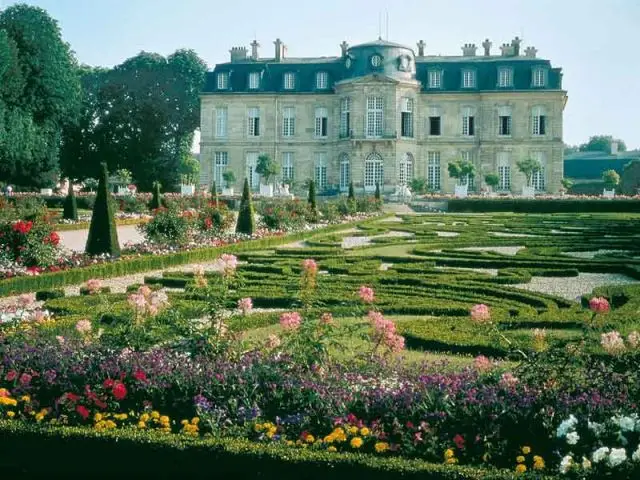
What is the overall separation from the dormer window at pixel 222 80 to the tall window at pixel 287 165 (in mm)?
4743

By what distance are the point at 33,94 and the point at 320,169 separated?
15.0 m

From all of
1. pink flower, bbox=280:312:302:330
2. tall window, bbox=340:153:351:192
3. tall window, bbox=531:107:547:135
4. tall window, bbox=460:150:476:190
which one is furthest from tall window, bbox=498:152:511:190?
pink flower, bbox=280:312:302:330

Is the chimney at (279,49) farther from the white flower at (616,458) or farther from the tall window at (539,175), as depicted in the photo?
the white flower at (616,458)

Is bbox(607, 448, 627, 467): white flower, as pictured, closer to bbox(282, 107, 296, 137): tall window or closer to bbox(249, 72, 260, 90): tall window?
bbox(282, 107, 296, 137): tall window

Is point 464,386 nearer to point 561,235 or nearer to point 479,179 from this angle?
point 561,235

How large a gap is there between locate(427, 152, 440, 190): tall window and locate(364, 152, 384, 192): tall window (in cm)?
328

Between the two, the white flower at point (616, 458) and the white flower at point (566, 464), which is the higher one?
the white flower at point (616, 458)

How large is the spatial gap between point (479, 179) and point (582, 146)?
50808mm

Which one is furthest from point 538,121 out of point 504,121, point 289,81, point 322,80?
point 289,81

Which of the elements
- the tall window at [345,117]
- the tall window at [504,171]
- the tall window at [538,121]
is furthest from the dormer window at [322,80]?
the tall window at [538,121]

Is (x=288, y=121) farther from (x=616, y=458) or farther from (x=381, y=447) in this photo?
(x=616, y=458)

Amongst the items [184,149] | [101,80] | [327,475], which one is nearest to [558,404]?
[327,475]

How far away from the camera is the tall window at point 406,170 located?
42062mm

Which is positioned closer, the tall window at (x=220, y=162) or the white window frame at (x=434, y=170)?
the white window frame at (x=434, y=170)
